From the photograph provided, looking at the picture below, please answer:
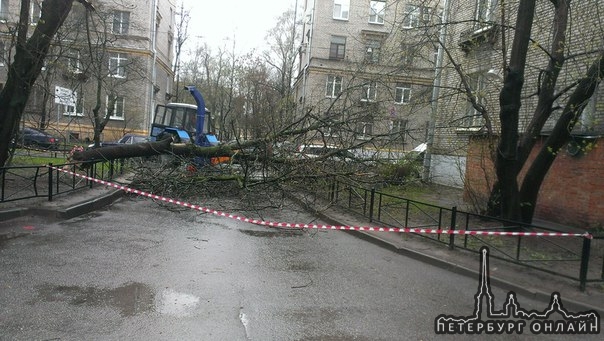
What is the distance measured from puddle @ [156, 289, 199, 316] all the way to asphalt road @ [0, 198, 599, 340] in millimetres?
11

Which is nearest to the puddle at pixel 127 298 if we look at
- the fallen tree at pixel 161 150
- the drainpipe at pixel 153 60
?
the fallen tree at pixel 161 150

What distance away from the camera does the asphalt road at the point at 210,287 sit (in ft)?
14.1

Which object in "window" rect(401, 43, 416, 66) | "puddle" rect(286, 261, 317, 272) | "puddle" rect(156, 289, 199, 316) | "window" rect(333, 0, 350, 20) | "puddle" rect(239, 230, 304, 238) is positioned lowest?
"puddle" rect(239, 230, 304, 238)

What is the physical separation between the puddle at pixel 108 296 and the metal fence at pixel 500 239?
5.38 meters

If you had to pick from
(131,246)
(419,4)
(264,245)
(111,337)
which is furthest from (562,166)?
(111,337)

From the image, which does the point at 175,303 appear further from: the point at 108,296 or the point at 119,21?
the point at 119,21

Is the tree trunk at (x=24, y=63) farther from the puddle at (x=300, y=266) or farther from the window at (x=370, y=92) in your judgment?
the puddle at (x=300, y=266)

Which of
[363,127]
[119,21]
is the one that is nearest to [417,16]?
[363,127]

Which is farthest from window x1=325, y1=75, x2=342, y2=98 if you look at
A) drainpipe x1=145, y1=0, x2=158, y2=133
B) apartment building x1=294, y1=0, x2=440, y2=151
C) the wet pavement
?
drainpipe x1=145, y1=0, x2=158, y2=133

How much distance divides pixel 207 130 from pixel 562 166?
42.9 ft

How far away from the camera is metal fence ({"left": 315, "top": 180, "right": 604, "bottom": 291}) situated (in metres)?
6.88

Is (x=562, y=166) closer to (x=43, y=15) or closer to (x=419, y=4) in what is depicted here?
(x=419, y=4)

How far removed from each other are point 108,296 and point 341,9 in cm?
3626

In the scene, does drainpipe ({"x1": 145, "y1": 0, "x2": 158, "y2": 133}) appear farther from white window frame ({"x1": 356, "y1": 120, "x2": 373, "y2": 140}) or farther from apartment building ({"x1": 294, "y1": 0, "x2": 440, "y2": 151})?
→ white window frame ({"x1": 356, "y1": 120, "x2": 373, "y2": 140})
